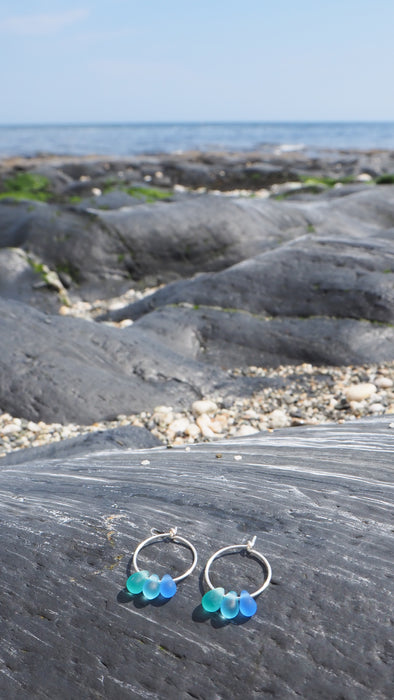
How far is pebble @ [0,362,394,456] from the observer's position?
5.23 m

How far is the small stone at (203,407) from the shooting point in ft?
18.8

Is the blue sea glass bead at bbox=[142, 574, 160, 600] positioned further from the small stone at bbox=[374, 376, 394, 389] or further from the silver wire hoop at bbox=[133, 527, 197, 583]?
the small stone at bbox=[374, 376, 394, 389]

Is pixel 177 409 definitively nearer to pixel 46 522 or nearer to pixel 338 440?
pixel 338 440

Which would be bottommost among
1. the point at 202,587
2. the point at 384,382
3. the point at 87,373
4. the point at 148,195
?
the point at 384,382

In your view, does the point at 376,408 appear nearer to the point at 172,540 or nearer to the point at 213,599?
the point at 172,540

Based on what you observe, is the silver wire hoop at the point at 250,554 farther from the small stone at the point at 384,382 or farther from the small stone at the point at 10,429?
the small stone at the point at 384,382

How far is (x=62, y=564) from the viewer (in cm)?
210

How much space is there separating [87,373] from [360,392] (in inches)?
96.8

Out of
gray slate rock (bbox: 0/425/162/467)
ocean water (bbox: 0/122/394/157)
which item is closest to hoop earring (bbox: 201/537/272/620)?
gray slate rock (bbox: 0/425/162/467)

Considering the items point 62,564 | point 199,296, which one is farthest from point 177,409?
point 62,564

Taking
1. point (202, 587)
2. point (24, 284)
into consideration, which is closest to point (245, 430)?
point (202, 587)

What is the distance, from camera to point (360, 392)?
226 inches

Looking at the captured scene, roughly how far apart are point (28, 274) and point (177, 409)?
6.04m

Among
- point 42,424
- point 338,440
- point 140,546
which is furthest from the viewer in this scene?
point 42,424
